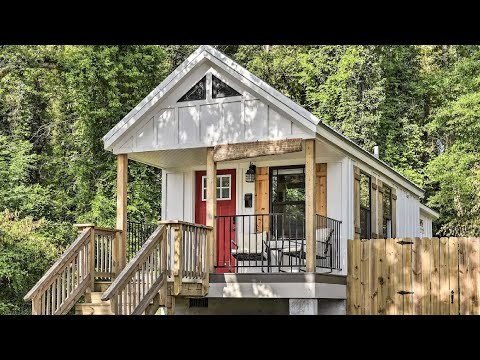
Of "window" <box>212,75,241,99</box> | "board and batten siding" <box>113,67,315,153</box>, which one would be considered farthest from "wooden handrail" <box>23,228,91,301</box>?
"window" <box>212,75,241,99</box>

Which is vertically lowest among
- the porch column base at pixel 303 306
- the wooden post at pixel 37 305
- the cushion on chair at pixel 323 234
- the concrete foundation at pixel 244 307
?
the concrete foundation at pixel 244 307

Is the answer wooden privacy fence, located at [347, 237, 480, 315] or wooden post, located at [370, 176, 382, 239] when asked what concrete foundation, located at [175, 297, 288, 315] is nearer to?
wooden privacy fence, located at [347, 237, 480, 315]

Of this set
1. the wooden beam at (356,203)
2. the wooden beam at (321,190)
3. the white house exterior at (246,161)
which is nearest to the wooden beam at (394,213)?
the white house exterior at (246,161)

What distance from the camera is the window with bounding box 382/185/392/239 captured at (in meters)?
18.5

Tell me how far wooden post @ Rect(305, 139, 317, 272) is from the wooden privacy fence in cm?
189

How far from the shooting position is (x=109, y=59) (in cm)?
2714

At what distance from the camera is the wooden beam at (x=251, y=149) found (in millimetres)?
13953

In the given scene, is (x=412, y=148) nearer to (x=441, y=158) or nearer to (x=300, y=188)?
(x=441, y=158)

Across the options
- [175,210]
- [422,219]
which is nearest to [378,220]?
[175,210]

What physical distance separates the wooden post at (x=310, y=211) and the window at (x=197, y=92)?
2.36 m

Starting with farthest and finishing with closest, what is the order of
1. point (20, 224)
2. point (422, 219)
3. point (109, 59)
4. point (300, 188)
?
point (109, 59) → point (422, 219) → point (20, 224) → point (300, 188)

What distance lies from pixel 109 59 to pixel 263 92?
1448cm

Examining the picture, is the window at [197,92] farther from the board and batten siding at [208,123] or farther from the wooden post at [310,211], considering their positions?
the wooden post at [310,211]
